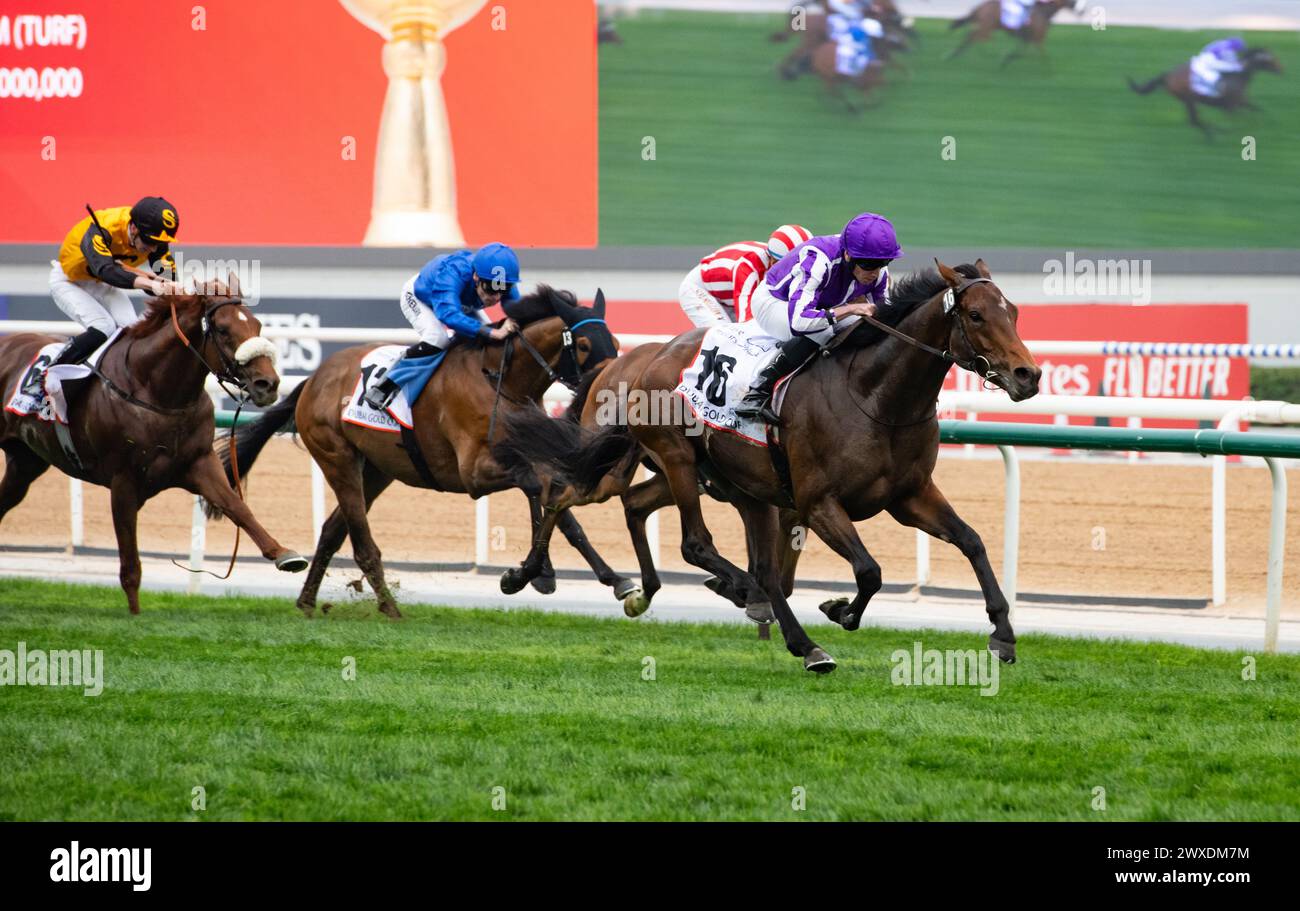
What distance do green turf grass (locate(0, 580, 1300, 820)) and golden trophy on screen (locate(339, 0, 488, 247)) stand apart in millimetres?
11273

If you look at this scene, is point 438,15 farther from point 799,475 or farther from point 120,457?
point 799,475

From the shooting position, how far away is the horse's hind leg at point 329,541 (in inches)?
295

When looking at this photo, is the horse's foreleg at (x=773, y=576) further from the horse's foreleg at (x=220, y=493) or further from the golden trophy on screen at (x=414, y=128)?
the golden trophy on screen at (x=414, y=128)

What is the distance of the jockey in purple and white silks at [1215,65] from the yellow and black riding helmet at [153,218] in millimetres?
15758

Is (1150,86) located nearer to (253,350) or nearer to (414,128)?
(414,128)

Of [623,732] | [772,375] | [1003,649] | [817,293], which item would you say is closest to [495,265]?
[772,375]

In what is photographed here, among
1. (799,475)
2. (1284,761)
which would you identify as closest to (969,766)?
(1284,761)

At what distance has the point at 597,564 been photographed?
7051mm

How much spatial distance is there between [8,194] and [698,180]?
7.45 m

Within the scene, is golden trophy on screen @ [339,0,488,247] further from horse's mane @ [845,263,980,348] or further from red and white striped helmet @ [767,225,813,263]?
horse's mane @ [845,263,980,348]

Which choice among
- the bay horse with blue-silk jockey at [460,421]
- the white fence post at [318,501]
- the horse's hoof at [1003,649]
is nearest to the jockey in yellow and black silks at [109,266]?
the bay horse with blue-silk jockey at [460,421]

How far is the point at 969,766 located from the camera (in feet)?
13.8

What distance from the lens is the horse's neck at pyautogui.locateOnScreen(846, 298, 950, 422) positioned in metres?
5.39
